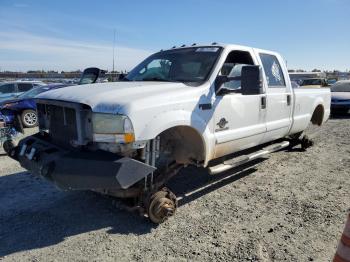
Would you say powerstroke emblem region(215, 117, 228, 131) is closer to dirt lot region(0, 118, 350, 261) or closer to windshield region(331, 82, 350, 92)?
dirt lot region(0, 118, 350, 261)

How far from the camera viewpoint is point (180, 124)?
13.0ft

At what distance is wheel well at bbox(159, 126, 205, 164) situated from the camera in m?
4.32

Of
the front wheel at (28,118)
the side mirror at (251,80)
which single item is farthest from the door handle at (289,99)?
the front wheel at (28,118)

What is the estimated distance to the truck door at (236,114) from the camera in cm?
462

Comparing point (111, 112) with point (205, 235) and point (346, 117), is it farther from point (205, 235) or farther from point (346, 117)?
point (346, 117)

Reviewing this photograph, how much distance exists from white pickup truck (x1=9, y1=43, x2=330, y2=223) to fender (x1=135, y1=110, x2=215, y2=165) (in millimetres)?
10

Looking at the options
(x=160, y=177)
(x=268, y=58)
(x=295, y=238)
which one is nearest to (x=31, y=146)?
(x=160, y=177)

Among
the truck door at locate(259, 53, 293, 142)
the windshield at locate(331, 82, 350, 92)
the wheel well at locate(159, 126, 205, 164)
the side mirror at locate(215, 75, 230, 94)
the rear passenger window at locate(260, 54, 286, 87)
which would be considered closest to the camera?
the wheel well at locate(159, 126, 205, 164)

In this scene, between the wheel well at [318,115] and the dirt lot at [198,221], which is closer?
the dirt lot at [198,221]

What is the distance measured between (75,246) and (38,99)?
77.8 inches

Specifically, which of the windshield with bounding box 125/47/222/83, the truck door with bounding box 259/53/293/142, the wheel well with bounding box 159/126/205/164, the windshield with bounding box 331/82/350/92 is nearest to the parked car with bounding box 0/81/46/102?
the windshield with bounding box 125/47/222/83

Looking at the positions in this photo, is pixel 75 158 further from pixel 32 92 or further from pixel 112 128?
pixel 32 92

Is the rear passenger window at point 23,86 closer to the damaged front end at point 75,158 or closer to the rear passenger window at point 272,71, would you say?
the damaged front end at point 75,158

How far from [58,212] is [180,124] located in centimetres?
195
